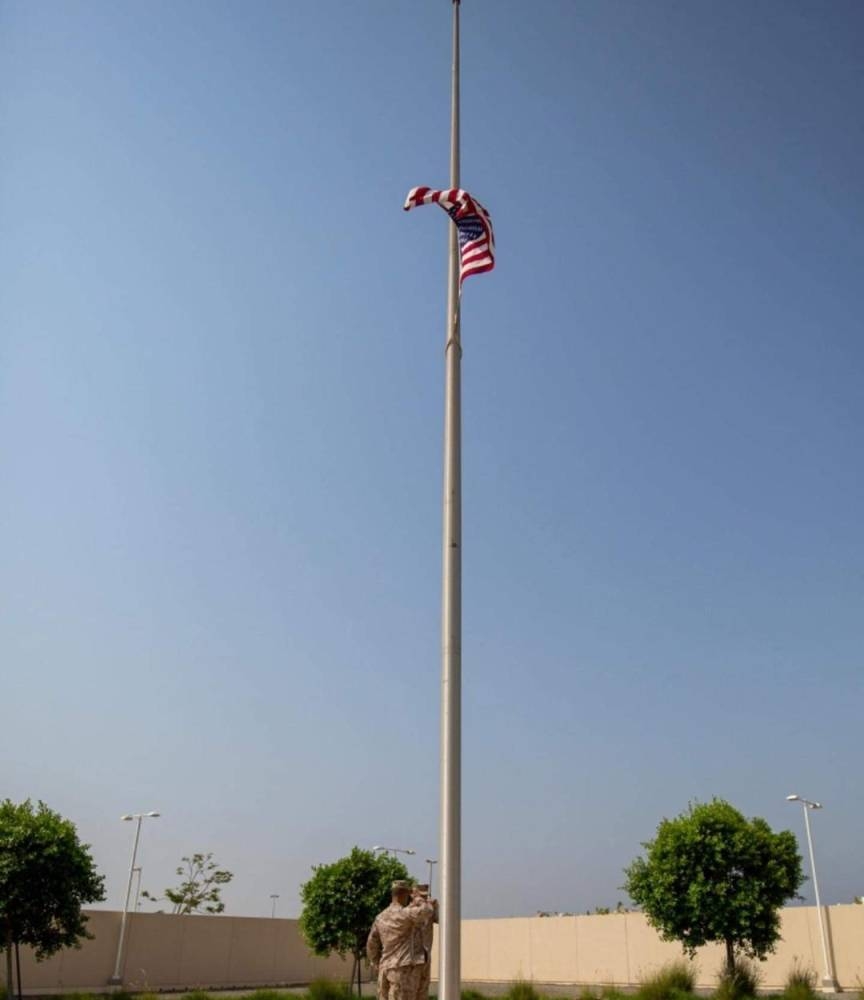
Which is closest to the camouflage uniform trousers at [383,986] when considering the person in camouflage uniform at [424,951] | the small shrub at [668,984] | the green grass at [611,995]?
the person in camouflage uniform at [424,951]

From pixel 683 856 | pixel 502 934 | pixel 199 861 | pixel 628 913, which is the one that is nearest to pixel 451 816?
pixel 683 856

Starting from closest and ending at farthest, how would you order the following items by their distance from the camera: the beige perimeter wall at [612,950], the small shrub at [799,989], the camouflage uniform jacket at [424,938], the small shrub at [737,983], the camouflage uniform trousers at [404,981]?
the camouflage uniform trousers at [404,981] < the camouflage uniform jacket at [424,938] < the small shrub at [799,989] < the small shrub at [737,983] < the beige perimeter wall at [612,950]

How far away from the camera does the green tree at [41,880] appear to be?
75.2 ft

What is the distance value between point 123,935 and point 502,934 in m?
14.5

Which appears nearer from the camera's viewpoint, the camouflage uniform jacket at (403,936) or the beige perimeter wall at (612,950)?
the camouflage uniform jacket at (403,936)

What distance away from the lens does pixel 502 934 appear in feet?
125

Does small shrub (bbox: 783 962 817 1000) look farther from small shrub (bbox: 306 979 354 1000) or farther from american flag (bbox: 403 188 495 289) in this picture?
american flag (bbox: 403 188 495 289)

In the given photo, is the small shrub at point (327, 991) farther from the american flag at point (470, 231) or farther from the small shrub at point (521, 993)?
the american flag at point (470, 231)

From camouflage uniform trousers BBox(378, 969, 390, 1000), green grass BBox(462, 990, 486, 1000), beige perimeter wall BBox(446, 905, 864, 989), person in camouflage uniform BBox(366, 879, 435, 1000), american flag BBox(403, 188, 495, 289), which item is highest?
american flag BBox(403, 188, 495, 289)

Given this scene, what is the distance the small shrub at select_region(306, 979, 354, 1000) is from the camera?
976 inches

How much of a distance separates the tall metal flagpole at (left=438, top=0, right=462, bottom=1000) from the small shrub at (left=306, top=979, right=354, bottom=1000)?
1670cm

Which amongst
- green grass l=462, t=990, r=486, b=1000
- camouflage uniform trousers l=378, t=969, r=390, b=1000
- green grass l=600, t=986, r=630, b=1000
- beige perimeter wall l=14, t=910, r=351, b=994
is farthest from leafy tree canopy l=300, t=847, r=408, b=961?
camouflage uniform trousers l=378, t=969, r=390, b=1000

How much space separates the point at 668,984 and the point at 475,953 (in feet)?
A: 59.5

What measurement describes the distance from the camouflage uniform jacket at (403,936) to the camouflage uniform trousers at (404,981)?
0.06 meters
